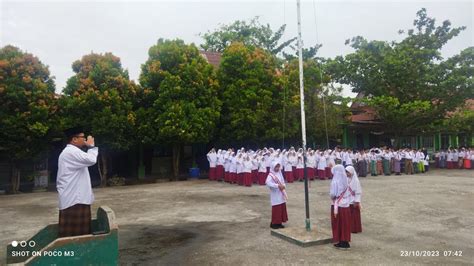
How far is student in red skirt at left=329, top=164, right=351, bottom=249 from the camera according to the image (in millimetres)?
6902

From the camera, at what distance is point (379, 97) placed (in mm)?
22859

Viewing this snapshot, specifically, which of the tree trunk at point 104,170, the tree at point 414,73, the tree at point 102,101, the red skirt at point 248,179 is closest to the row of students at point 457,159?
the tree at point 414,73

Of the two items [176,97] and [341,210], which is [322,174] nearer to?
[176,97]

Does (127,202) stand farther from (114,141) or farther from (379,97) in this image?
(379,97)

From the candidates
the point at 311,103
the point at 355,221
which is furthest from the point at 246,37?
the point at 355,221

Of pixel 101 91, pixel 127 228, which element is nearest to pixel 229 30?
pixel 101 91

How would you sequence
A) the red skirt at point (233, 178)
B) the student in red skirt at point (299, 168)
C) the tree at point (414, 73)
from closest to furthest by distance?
1. the red skirt at point (233, 178)
2. the student in red skirt at point (299, 168)
3. the tree at point (414, 73)

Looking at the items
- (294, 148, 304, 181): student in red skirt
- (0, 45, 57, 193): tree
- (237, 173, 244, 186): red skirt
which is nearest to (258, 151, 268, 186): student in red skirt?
(237, 173, 244, 186): red skirt

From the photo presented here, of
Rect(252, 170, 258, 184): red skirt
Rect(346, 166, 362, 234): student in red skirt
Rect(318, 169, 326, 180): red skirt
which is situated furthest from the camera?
Rect(318, 169, 326, 180): red skirt

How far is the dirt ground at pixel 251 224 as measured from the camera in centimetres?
657

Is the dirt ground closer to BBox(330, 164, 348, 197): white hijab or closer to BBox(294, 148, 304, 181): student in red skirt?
BBox(330, 164, 348, 197): white hijab

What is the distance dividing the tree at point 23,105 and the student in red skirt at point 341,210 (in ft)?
42.2

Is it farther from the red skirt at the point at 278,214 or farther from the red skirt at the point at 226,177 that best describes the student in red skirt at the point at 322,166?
the red skirt at the point at 278,214

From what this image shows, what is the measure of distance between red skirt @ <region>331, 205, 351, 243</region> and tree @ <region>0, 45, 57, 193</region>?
42.6ft
